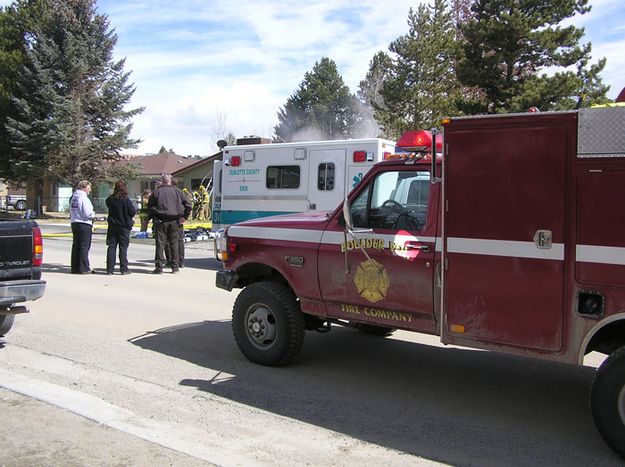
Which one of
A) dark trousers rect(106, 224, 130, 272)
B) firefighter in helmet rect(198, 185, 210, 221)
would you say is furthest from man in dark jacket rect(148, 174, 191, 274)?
firefighter in helmet rect(198, 185, 210, 221)

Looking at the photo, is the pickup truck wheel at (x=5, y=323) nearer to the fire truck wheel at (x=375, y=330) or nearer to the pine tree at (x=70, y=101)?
the fire truck wheel at (x=375, y=330)

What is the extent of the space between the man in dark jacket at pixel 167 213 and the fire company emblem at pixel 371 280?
7.22m

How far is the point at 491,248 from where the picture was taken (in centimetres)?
427

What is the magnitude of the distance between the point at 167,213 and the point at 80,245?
182cm

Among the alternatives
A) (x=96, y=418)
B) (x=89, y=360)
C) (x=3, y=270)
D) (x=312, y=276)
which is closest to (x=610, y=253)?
(x=312, y=276)

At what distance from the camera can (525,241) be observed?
13.5 feet

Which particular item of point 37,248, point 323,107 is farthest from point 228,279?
point 323,107

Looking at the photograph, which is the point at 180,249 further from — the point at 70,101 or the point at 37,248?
the point at 70,101

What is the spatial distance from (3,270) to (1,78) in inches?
1535

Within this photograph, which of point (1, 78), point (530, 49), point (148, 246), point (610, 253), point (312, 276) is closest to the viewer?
point (610, 253)

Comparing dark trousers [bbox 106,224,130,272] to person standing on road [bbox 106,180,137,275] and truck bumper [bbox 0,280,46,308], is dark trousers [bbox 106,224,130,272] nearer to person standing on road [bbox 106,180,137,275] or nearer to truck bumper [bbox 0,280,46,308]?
person standing on road [bbox 106,180,137,275]

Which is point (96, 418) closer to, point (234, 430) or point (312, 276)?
point (234, 430)

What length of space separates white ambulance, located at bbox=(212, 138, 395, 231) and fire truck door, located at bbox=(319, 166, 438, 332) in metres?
5.80

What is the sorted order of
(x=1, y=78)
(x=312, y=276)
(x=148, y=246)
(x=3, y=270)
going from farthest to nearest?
(x=1, y=78)
(x=148, y=246)
(x=3, y=270)
(x=312, y=276)
